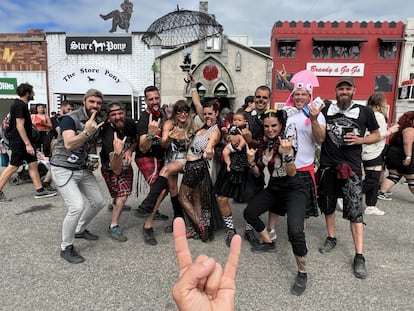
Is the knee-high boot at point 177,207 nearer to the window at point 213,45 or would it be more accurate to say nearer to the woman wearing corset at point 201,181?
the woman wearing corset at point 201,181

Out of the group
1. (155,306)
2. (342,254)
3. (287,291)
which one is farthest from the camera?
(342,254)

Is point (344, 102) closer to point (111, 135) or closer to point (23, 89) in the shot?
point (111, 135)

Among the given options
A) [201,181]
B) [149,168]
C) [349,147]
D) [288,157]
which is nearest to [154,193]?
[149,168]

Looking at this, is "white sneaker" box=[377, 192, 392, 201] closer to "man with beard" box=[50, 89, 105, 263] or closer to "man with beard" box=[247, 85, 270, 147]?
"man with beard" box=[247, 85, 270, 147]

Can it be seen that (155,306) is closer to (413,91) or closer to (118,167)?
(118,167)

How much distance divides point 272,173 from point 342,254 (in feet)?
4.43

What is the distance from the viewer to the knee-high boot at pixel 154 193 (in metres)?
3.54

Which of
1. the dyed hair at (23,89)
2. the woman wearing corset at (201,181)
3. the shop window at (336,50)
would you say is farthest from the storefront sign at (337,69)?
the dyed hair at (23,89)

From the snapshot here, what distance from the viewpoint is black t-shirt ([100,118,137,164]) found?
137 inches

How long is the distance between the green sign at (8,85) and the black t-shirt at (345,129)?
16.7 m

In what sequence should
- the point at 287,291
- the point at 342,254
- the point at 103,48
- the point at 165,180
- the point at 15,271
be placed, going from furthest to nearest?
1. the point at 103,48
2. the point at 165,180
3. the point at 342,254
4. the point at 15,271
5. the point at 287,291

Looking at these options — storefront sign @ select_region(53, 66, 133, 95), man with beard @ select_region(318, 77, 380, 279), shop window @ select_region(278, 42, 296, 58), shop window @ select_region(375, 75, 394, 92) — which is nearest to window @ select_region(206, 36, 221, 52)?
shop window @ select_region(278, 42, 296, 58)

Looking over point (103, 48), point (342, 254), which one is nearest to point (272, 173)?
point (342, 254)

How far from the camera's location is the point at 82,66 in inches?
595
